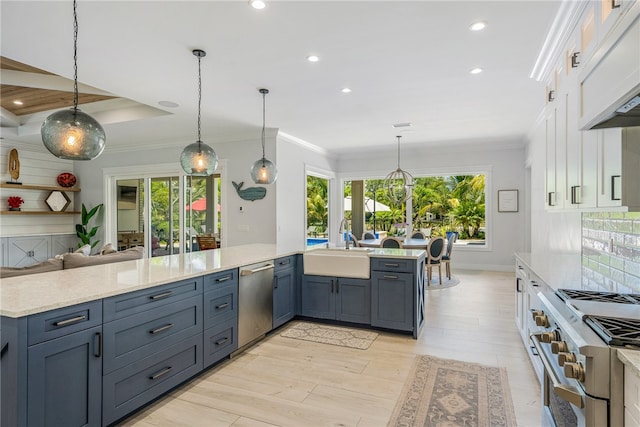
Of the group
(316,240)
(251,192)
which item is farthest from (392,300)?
(316,240)

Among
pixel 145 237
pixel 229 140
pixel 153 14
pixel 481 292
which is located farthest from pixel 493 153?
pixel 145 237

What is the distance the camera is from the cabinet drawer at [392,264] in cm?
350

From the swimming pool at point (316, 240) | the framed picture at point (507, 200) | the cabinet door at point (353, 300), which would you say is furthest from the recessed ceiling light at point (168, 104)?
the framed picture at point (507, 200)

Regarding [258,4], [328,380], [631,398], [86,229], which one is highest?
[258,4]

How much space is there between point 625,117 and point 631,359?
1.00m

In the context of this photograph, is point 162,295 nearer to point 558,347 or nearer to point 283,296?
point 283,296

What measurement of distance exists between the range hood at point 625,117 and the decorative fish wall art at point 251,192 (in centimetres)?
505

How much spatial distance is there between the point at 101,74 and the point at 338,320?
362 centimetres

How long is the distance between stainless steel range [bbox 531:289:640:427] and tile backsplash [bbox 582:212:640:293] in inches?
10.8

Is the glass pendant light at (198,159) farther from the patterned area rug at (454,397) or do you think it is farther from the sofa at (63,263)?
the patterned area rug at (454,397)

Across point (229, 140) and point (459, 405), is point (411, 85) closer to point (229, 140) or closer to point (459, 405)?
point (459, 405)

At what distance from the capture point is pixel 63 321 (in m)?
1.74

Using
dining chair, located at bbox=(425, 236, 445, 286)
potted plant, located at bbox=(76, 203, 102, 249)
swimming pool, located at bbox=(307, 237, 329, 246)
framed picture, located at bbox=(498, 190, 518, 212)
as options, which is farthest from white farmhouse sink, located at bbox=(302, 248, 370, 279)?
potted plant, located at bbox=(76, 203, 102, 249)

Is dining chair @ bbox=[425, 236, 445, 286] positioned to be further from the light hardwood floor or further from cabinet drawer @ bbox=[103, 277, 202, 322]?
cabinet drawer @ bbox=[103, 277, 202, 322]
